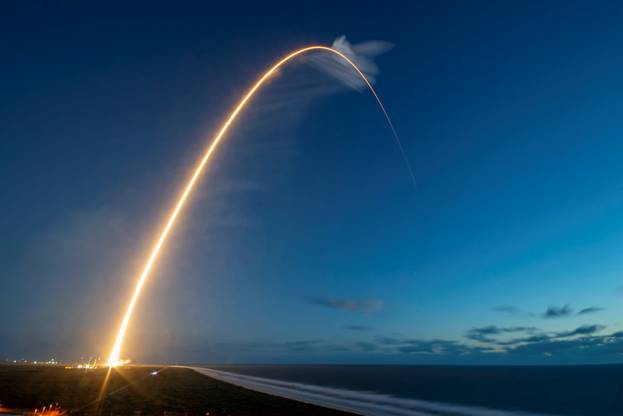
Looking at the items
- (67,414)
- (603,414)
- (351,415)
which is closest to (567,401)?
(603,414)

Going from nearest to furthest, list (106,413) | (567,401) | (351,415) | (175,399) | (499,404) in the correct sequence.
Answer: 1. (106,413)
2. (351,415)
3. (175,399)
4. (499,404)
5. (567,401)

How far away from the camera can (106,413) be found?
48.3 meters

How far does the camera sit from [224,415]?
50.7 m

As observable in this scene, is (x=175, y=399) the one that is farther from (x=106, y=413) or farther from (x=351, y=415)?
(x=351, y=415)

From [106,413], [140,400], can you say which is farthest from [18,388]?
[106,413]

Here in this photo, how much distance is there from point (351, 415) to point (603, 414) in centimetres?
6134

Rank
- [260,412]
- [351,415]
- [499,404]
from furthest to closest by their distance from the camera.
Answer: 1. [499,404]
2. [351,415]
3. [260,412]

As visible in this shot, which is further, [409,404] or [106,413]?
[409,404]

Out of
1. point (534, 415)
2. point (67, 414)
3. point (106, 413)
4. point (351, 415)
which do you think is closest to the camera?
point (67, 414)

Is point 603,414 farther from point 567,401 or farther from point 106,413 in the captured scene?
point 106,413

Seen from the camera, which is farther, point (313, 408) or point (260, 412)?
point (313, 408)

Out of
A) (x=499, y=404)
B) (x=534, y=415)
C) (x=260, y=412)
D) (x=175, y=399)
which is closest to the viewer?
(x=260, y=412)

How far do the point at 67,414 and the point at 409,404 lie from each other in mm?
69813

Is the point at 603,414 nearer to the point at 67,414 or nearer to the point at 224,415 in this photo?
the point at 224,415
